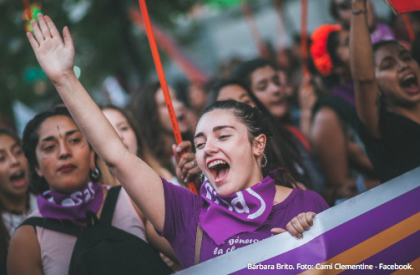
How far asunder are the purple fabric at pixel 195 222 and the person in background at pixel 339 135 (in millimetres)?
1227

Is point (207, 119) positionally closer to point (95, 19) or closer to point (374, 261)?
point (374, 261)

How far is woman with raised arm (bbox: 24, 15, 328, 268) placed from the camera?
1530 millimetres

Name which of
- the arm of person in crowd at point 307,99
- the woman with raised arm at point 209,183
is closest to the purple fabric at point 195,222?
the woman with raised arm at point 209,183

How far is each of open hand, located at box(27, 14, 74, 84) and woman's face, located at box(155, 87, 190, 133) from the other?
1.83 meters

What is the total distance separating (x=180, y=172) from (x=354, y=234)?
36.7 inches

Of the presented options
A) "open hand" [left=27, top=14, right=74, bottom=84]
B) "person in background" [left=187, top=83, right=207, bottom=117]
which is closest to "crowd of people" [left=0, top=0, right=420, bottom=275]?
"open hand" [left=27, top=14, right=74, bottom=84]

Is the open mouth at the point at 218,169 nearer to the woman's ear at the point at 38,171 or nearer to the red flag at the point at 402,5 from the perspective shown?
the woman's ear at the point at 38,171

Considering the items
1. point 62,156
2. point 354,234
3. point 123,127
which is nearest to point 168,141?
point 123,127

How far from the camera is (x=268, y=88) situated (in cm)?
323

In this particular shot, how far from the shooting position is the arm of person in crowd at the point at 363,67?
6.75 ft

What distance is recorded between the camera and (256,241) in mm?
1616

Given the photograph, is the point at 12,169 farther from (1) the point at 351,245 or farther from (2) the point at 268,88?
(1) the point at 351,245

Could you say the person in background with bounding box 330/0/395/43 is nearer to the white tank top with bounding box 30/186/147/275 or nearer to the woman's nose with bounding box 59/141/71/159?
the woman's nose with bounding box 59/141/71/159

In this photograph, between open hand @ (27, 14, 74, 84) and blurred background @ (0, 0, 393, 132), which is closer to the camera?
open hand @ (27, 14, 74, 84)
